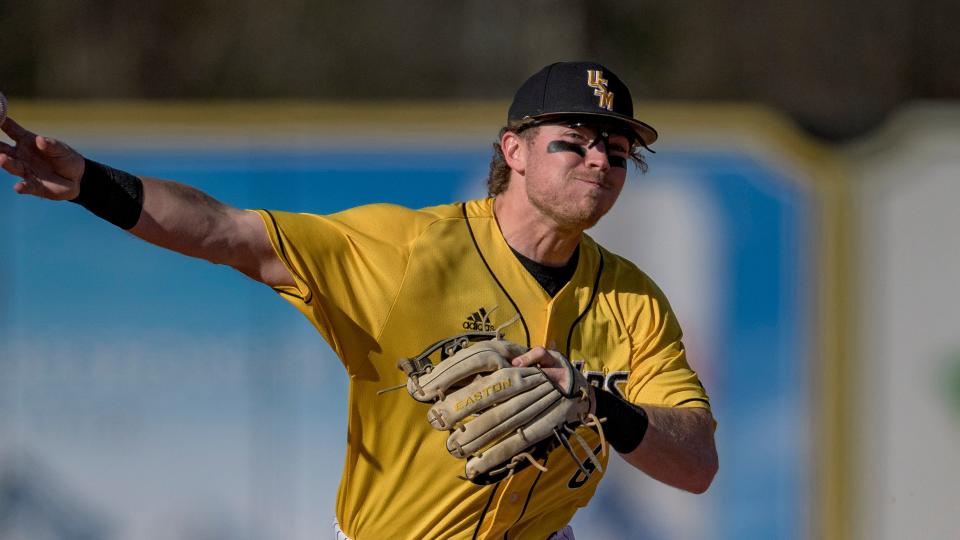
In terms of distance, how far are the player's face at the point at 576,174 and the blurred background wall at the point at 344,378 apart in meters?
2.53

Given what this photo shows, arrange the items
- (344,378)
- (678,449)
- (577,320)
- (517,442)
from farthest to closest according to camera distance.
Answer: (344,378) → (577,320) → (678,449) → (517,442)

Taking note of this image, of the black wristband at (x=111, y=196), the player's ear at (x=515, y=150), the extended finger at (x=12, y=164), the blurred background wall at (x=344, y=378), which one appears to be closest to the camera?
the extended finger at (x=12, y=164)

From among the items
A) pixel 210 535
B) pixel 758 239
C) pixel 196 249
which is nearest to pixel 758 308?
pixel 758 239

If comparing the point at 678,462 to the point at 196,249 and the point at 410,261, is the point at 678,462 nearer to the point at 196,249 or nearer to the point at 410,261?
the point at 410,261

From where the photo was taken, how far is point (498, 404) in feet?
12.2

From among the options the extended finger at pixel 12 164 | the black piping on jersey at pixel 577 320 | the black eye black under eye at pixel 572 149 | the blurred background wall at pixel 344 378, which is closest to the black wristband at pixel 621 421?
the black piping on jersey at pixel 577 320

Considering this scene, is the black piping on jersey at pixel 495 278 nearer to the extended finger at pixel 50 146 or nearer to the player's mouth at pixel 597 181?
the player's mouth at pixel 597 181

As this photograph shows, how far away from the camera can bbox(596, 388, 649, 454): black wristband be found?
12.3 feet

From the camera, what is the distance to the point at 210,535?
6535 millimetres

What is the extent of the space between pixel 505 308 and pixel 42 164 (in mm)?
1289

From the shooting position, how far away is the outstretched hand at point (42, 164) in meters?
3.51

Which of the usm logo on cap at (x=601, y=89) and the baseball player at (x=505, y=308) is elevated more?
the usm logo on cap at (x=601, y=89)

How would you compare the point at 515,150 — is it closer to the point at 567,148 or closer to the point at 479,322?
the point at 567,148

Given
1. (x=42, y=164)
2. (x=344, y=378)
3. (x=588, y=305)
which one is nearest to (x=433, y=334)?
(x=588, y=305)
